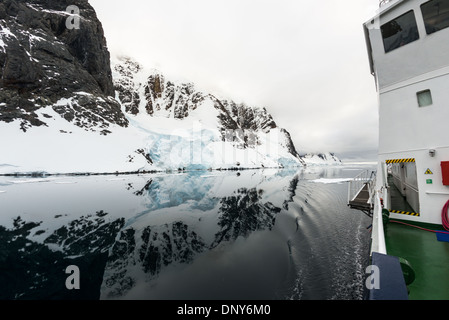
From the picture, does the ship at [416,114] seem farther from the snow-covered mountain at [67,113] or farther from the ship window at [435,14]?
the snow-covered mountain at [67,113]

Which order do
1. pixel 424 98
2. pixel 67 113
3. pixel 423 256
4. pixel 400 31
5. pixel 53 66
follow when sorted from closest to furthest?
pixel 423 256
pixel 424 98
pixel 400 31
pixel 67 113
pixel 53 66

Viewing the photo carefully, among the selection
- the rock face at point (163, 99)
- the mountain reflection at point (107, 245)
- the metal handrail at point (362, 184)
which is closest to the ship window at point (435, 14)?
the metal handrail at point (362, 184)

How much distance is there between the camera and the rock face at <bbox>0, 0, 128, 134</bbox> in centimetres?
4022

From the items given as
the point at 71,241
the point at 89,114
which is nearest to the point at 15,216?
the point at 71,241

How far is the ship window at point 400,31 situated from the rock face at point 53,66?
5322cm

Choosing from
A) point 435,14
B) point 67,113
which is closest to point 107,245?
point 435,14

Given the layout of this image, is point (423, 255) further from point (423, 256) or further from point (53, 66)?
point (53, 66)

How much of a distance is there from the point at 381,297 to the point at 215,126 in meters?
89.7

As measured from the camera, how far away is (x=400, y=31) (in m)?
6.51

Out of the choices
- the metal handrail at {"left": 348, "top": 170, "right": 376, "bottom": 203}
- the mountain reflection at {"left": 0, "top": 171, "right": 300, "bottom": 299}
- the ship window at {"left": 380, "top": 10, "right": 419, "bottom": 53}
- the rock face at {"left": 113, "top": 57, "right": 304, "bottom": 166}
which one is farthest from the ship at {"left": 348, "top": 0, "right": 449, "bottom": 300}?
the rock face at {"left": 113, "top": 57, "right": 304, "bottom": 166}

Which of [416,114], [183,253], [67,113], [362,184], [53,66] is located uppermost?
[53,66]

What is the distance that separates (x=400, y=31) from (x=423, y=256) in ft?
23.6

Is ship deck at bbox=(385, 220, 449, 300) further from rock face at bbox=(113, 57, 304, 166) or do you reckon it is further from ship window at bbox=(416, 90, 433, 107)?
rock face at bbox=(113, 57, 304, 166)

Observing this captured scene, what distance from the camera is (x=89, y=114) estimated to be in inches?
1850
